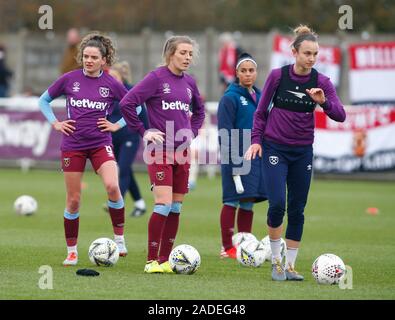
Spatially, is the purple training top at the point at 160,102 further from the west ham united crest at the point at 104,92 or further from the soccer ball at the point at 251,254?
the soccer ball at the point at 251,254

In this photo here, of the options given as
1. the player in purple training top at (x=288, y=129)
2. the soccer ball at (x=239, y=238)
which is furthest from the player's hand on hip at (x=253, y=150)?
the soccer ball at (x=239, y=238)

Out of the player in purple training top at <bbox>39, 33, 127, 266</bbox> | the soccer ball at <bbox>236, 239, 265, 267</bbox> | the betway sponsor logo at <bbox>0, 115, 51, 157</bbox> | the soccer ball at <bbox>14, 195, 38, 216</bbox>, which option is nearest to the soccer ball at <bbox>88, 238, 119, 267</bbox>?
the player in purple training top at <bbox>39, 33, 127, 266</bbox>

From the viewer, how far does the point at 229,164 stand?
11891 millimetres

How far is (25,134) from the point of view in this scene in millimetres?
24141

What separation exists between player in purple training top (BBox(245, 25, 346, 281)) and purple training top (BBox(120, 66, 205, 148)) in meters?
0.85

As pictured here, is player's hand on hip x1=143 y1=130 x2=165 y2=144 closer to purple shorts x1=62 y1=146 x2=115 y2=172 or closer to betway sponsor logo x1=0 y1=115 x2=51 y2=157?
purple shorts x1=62 y1=146 x2=115 y2=172

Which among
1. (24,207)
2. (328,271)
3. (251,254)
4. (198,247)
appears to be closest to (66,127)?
(251,254)

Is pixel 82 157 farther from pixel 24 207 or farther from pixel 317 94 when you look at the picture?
pixel 24 207

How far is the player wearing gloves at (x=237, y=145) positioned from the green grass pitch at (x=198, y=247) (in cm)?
49

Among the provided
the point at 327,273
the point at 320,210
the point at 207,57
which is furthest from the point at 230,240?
the point at 207,57

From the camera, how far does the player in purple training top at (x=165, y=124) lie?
10172 mm

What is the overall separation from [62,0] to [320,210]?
80.9 feet

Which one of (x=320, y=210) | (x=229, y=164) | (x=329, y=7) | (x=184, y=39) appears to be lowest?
(x=320, y=210)
